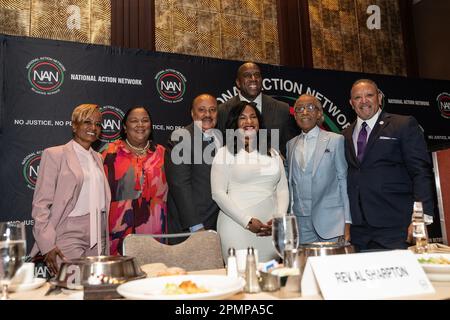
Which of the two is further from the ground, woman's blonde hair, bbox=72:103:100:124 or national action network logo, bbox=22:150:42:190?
woman's blonde hair, bbox=72:103:100:124

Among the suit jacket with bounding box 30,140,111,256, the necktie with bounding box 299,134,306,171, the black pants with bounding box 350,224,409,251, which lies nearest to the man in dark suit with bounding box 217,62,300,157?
the necktie with bounding box 299,134,306,171

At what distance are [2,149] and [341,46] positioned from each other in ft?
14.1

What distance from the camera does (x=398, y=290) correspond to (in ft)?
3.34

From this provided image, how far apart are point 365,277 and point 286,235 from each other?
0.26m

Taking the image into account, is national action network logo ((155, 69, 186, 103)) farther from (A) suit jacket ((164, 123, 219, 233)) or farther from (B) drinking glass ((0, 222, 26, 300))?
(B) drinking glass ((0, 222, 26, 300))

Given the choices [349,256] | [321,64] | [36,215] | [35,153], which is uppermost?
[321,64]

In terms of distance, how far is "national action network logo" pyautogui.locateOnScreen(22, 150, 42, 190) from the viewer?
134 inches

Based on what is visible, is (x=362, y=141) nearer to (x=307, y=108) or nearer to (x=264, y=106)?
(x=307, y=108)

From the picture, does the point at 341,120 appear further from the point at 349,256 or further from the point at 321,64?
the point at 349,256

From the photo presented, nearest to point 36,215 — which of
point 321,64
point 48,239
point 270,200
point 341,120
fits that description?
point 48,239

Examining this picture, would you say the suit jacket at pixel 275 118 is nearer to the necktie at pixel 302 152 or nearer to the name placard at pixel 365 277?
the necktie at pixel 302 152

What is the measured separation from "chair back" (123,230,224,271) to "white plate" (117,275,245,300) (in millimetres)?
672
